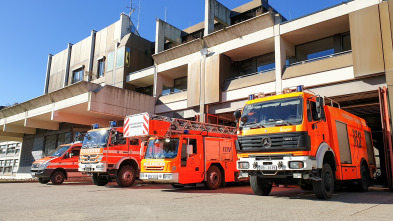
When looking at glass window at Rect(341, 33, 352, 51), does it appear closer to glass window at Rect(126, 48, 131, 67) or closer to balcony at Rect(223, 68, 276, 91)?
balcony at Rect(223, 68, 276, 91)

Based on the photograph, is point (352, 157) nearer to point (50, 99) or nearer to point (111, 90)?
point (111, 90)

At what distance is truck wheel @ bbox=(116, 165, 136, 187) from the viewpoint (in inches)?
547

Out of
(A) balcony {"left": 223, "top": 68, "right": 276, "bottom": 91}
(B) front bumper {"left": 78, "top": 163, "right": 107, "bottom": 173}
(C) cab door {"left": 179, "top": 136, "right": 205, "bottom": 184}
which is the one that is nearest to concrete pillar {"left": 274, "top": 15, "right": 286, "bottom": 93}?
(A) balcony {"left": 223, "top": 68, "right": 276, "bottom": 91}

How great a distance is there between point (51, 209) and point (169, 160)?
4.94m

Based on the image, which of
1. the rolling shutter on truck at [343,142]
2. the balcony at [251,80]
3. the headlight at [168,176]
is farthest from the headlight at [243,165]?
the balcony at [251,80]

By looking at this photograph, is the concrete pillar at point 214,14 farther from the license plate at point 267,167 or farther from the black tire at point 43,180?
the license plate at point 267,167

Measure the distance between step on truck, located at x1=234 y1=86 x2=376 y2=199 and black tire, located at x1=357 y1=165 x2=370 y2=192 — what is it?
1.42 meters

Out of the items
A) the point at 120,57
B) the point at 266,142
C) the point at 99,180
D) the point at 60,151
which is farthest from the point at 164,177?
the point at 120,57

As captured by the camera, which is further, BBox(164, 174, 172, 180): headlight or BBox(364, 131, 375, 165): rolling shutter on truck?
BBox(364, 131, 375, 165): rolling shutter on truck

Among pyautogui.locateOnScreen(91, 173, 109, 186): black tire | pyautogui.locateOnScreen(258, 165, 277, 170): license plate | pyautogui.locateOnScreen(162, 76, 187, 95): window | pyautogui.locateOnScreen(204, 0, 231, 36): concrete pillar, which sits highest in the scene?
pyautogui.locateOnScreen(204, 0, 231, 36): concrete pillar

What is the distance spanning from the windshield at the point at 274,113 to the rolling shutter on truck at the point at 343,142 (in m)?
2.30

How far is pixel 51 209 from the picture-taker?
7.07 m

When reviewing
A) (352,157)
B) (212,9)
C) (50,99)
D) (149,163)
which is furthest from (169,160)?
(50,99)

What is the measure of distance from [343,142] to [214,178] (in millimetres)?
5296
